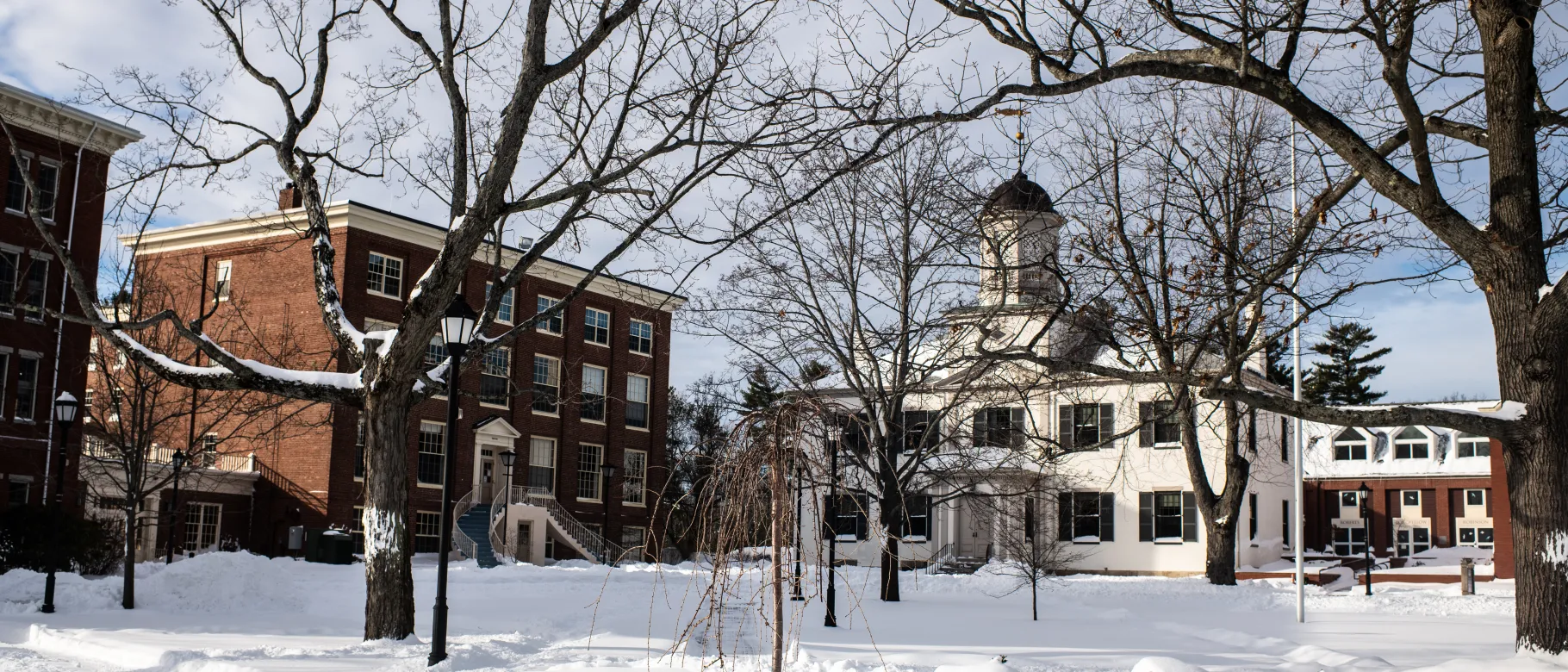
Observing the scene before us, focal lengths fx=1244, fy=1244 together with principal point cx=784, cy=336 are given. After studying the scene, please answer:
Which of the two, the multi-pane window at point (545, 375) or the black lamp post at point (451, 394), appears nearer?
the black lamp post at point (451, 394)

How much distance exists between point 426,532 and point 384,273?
932 cm

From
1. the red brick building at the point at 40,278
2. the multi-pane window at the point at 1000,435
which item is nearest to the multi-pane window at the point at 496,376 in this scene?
the red brick building at the point at 40,278

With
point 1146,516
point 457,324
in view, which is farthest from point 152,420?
point 1146,516

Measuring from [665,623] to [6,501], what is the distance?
23124 mm

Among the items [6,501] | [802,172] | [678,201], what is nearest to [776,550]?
[678,201]

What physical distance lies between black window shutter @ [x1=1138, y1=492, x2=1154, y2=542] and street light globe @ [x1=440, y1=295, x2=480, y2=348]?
110 feet

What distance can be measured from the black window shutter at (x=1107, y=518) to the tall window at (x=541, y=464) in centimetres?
2125

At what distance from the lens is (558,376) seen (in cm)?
4984

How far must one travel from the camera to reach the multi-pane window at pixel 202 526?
131 feet

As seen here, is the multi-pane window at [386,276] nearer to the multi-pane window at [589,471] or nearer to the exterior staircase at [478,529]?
the exterior staircase at [478,529]

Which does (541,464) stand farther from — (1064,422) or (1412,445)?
(1412,445)

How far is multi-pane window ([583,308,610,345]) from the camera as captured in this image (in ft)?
173

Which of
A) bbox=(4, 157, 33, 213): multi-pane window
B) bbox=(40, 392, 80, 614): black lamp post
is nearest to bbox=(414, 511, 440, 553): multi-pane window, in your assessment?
bbox=(4, 157, 33, 213): multi-pane window

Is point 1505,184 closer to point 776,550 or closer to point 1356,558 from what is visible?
point 776,550
